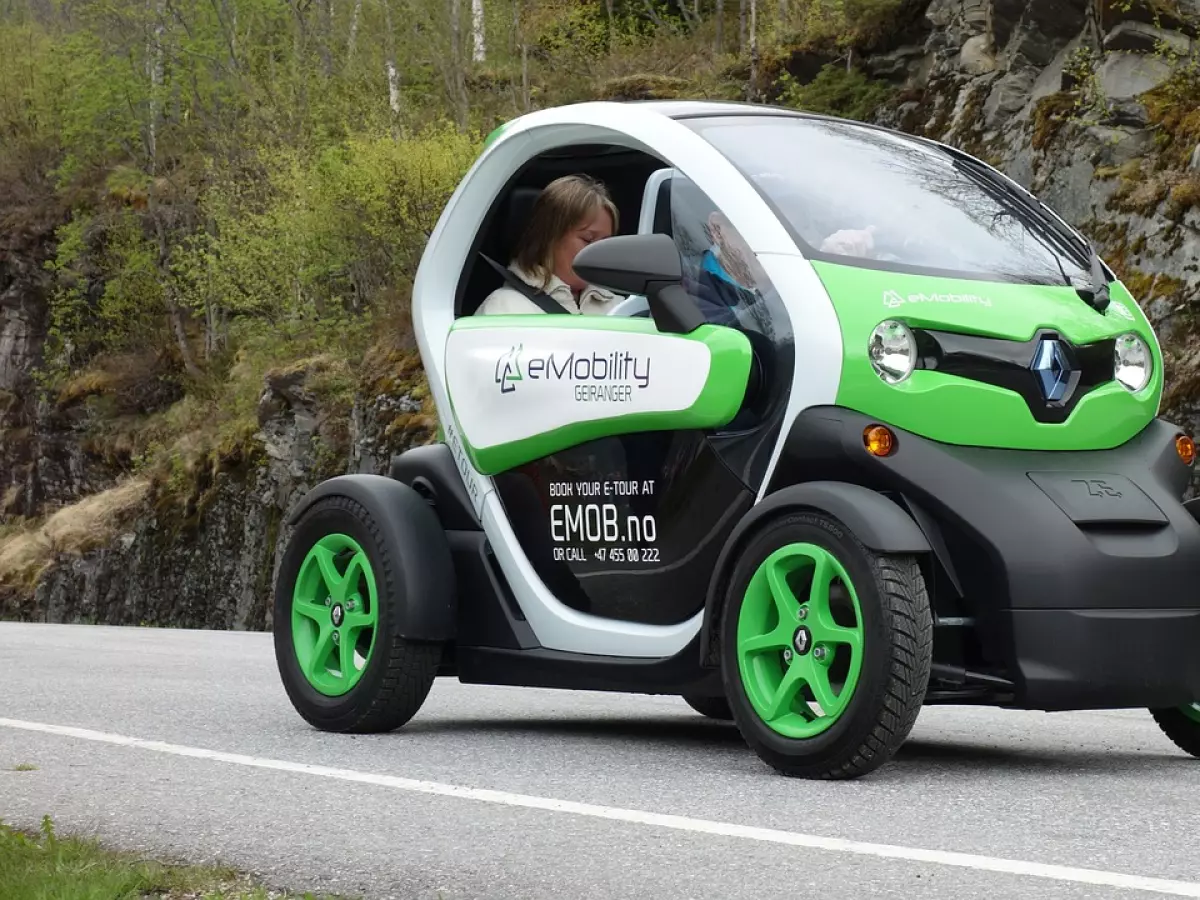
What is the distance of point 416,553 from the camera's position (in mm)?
6281

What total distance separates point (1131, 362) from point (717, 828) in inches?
76.1

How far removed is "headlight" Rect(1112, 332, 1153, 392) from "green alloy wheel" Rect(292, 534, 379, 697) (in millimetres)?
2458

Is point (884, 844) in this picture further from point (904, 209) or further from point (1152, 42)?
point (1152, 42)

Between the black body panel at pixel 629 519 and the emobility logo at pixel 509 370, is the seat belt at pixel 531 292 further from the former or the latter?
the black body panel at pixel 629 519

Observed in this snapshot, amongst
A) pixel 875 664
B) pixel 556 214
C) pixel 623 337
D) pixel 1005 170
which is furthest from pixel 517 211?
pixel 1005 170

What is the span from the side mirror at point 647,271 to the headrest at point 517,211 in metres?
1.26

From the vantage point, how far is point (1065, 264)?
5598 millimetres

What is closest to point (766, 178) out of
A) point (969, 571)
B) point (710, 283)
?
point (710, 283)

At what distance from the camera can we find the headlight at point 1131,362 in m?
5.29

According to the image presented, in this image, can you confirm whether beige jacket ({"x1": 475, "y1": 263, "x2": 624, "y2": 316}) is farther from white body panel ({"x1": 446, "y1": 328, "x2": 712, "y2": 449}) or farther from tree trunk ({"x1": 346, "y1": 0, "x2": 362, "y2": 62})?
tree trunk ({"x1": 346, "y1": 0, "x2": 362, "y2": 62})

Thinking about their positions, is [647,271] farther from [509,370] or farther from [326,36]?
[326,36]

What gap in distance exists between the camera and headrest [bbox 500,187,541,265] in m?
6.81

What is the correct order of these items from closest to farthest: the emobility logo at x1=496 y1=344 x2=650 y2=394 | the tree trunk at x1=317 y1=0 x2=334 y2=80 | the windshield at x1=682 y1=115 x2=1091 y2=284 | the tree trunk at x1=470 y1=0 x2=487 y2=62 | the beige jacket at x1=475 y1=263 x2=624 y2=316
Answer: the windshield at x1=682 y1=115 x2=1091 y2=284 → the emobility logo at x1=496 y1=344 x2=650 y2=394 → the beige jacket at x1=475 y1=263 x2=624 y2=316 → the tree trunk at x1=470 y1=0 x2=487 y2=62 → the tree trunk at x1=317 y1=0 x2=334 y2=80

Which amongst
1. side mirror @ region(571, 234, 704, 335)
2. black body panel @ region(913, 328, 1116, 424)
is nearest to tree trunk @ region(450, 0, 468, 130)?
side mirror @ region(571, 234, 704, 335)
